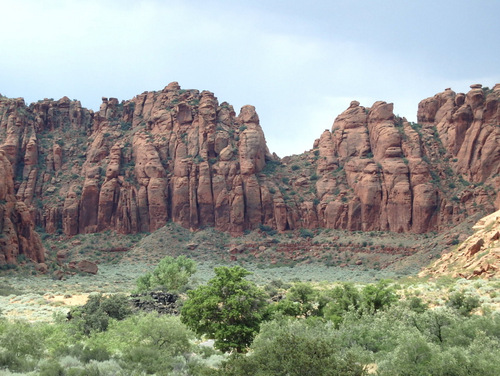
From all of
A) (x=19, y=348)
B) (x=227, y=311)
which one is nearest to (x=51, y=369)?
(x=19, y=348)

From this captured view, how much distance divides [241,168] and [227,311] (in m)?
67.3

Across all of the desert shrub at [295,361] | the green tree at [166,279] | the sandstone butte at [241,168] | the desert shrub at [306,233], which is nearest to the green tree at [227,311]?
the desert shrub at [295,361]

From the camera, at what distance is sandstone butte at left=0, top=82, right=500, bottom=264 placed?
78812mm

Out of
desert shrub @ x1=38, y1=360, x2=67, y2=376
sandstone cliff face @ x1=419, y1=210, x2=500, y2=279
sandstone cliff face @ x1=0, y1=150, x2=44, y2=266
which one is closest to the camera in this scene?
desert shrub @ x1=38, y1=360, x2=67, y2=376

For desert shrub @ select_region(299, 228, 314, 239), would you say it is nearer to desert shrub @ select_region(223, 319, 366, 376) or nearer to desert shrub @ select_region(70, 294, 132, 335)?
desert shrub @ select_region(70, 294, 132, 335)

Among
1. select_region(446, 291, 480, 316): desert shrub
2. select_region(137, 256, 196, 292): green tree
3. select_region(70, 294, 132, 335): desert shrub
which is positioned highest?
select_region(446, 291, 480, 316): desert shrub

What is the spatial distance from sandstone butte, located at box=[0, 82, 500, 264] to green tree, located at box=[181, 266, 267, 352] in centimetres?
5807

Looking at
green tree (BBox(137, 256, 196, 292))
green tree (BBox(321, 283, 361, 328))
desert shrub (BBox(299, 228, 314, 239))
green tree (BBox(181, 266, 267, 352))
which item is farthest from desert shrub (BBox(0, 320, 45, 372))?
desert shrub (BBox(299, 228, 314, 239))

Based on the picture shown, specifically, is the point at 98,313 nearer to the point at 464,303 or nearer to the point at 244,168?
the point at 464,303

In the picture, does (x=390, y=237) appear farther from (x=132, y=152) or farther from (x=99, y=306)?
(x=99, y=306)

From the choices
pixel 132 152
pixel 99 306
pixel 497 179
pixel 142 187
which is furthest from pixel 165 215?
pixel 99 306

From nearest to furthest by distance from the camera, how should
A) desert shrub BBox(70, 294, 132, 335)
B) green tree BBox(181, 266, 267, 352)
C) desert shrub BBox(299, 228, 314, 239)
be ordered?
green tree BBox(181, 266, 267, 352), desert shrub BBox(70, 294, 132, 335), desert shrub BBox(299, 228, 314, 239)

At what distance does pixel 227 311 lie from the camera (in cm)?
2209

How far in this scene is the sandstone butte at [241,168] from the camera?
78.8 meters
